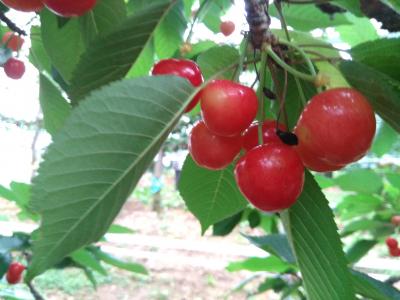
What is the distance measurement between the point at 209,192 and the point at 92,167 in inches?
18.5

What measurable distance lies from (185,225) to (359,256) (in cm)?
783

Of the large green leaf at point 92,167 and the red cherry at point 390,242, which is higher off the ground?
the large green leaf at point 92,167

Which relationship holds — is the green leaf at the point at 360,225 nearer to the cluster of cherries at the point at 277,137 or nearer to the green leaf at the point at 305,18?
the green leaf at the point at 305,18

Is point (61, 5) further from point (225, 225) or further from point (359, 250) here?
point (359, 250)

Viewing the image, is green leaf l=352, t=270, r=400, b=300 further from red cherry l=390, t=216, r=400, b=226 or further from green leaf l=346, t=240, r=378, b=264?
red cherry l=390, t=216, r=400, b=226

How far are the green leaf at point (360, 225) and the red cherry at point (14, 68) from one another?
144cm

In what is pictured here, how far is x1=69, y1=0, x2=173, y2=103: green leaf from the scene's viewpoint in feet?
2.43

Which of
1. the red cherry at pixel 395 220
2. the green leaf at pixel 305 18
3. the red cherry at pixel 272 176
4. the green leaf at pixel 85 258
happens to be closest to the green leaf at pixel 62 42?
the red cherry at pixel 272 176

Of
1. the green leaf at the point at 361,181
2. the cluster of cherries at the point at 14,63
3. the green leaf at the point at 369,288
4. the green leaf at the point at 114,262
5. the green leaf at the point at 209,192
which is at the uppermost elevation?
the cluster of cherries at the point at 14,63

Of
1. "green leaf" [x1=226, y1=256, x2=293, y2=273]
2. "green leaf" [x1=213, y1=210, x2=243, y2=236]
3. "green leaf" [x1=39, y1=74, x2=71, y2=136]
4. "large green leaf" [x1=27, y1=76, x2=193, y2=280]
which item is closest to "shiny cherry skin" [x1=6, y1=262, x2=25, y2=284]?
"green leaf" [x1=213, y1=210, x2=243, y2=236]

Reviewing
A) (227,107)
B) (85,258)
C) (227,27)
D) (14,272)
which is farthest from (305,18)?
(14,272)

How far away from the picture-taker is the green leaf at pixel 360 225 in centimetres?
216

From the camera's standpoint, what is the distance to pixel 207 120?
2.16 ft

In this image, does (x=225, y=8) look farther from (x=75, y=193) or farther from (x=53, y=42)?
(x=75, y=193)
